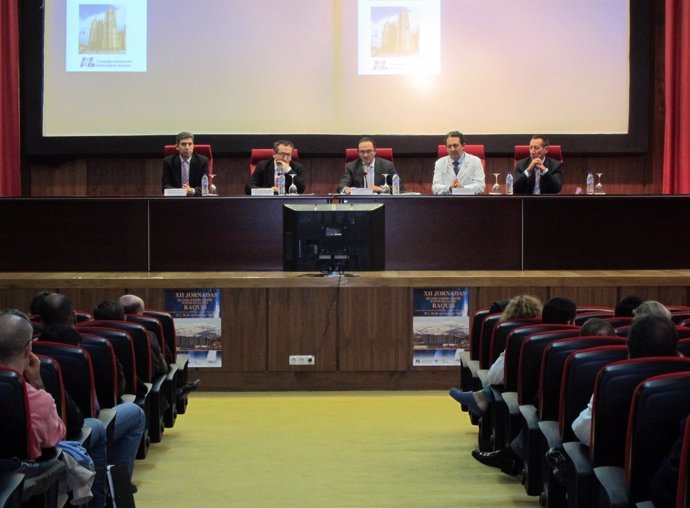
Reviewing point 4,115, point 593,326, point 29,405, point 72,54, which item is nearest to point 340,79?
point 72,54

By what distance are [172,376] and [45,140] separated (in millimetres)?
5206

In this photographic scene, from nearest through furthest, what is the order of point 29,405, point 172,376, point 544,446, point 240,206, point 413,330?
point 29,405, point 544,446, point 172,376, point 413,330, point 240,206

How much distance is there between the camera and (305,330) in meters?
6.70

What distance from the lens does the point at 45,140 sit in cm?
961

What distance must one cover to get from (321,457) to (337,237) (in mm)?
2186

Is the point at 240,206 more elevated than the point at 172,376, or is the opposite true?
the point at 240,206

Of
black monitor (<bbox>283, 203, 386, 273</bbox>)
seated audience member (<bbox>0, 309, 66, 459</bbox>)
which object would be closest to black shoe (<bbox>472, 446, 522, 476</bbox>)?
seated audience member (<bbox>0, 309, 66, 459</bbox>)

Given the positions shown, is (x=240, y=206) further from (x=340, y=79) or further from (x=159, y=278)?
(x=340, y=79)

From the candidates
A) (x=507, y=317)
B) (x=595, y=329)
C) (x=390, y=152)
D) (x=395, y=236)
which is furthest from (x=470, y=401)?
(x=390, y=152)

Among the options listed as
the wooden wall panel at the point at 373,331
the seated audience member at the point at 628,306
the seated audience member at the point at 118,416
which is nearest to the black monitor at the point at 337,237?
the wooden wall panel at the point at 373,331

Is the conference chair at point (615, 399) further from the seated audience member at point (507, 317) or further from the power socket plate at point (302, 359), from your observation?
the power socket plate at point (302, 359)

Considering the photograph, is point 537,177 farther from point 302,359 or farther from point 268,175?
point 302,359

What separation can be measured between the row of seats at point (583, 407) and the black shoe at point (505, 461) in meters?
0.05

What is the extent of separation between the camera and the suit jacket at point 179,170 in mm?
8469
